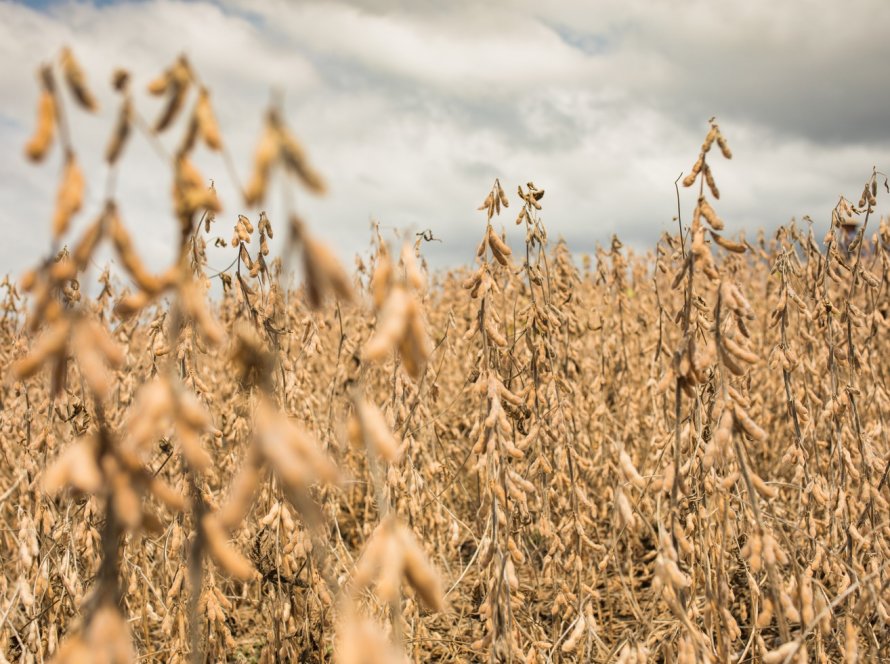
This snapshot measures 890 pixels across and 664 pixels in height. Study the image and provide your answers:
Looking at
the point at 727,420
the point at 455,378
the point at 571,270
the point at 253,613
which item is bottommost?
the point at 253,613

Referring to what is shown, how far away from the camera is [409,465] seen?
8.68 feet

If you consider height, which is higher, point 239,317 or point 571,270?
point 571,270

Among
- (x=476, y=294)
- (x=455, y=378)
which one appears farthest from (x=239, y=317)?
(x=455, y=378)

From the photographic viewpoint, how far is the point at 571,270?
4.34 meters

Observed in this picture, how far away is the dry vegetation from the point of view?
2.49 feet

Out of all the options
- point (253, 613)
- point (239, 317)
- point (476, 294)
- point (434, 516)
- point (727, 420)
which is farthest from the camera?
point (253, 613)

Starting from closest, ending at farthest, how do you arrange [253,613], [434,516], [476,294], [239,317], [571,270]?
1. [476,294]
2. [239,317]
3. [434,516]
4. [253,613]
5. [571,270]

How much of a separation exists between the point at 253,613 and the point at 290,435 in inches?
131

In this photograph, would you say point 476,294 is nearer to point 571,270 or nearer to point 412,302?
point 412,302

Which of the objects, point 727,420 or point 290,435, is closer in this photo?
point 290,435

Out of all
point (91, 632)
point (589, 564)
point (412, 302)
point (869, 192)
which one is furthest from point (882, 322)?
point (91, 632)

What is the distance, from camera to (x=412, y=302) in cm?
81

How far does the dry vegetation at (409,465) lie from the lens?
2.49ft

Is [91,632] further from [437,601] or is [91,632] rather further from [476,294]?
[476,294]
